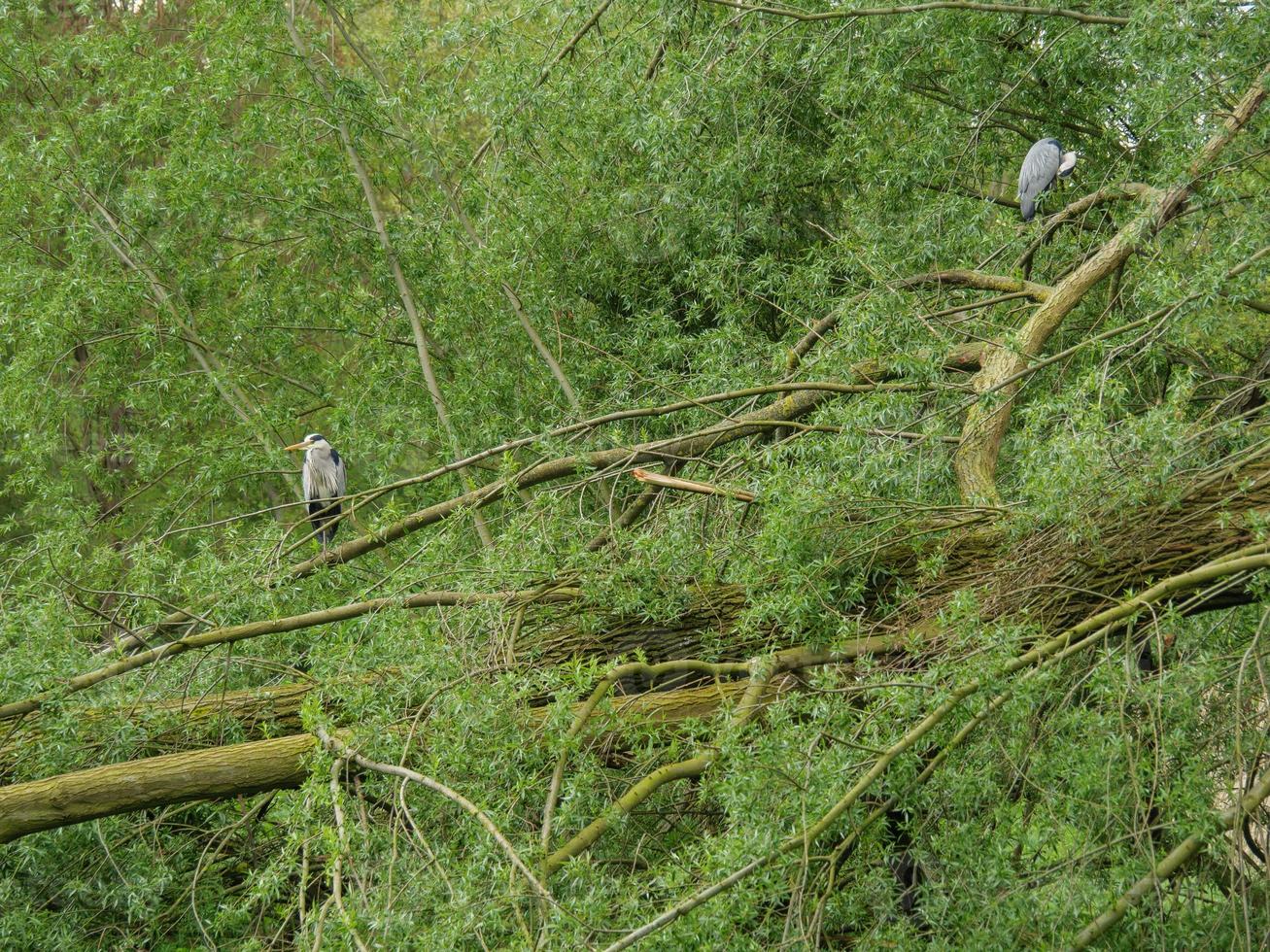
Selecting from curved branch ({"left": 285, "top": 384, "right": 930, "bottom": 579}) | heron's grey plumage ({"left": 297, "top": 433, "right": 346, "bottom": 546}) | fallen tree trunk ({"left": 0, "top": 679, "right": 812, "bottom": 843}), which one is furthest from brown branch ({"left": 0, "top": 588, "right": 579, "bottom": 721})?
heron's grey plumage ({"left": 297, "top": 433, "right": 346, "bottom": 546})

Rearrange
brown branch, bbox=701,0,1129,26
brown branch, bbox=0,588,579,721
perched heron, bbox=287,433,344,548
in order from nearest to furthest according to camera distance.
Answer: brown branch, bbox=0,588,579,721
brown branch, bbox=701,0,1129,26
perched heron, bbox=287,433,344,548

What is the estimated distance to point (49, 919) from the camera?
445 cm

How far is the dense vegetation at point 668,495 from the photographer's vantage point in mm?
3254

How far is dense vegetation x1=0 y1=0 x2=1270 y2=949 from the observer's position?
10.7 feet

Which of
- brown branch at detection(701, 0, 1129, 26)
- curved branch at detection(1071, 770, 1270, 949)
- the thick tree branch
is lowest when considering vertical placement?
curved branch at detection(1071, 770, 1270, 949)

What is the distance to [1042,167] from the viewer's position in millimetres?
7004

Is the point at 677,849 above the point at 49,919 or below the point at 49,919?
below

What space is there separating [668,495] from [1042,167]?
301 cm

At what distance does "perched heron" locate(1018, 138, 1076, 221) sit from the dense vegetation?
0.74ft

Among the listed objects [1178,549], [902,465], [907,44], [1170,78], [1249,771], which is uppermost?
[907,44]

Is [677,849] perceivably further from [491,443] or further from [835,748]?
[491,443]

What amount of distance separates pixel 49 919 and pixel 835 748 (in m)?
2.92

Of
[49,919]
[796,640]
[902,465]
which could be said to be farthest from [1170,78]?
[49,919]

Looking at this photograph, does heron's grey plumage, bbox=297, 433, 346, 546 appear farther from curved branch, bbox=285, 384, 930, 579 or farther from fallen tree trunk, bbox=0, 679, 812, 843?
fallen tree trunk, bbox=0, 679, 812, 843
